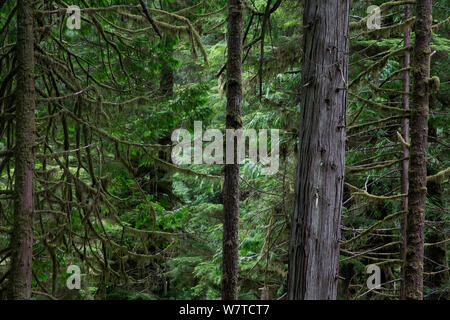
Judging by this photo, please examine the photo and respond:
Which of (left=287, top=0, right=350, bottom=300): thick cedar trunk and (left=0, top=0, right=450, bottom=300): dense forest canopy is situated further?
(left=0, top=0, right=450, bottom=300): dense forest canopy

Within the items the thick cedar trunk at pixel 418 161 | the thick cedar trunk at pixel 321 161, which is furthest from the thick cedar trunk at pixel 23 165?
the thick cedar trunk at pixel 418 161

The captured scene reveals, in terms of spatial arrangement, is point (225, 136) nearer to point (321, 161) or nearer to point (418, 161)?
point (418, 161)

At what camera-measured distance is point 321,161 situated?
4.07m

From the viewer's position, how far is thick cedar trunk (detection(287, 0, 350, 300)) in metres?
4.02

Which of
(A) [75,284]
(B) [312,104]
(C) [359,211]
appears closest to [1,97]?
(B) [312,104]

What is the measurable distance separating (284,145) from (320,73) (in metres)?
6.25

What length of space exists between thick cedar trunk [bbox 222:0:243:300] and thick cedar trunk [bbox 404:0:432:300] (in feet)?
8.61

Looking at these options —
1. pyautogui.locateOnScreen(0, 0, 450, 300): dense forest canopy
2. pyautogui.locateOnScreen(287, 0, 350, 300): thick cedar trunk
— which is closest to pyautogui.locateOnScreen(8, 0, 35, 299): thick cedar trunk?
pyautogui.locateOnScreen(0, 0, 450, 300): dense forest canopy

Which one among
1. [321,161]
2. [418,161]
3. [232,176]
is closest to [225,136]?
[232,176]

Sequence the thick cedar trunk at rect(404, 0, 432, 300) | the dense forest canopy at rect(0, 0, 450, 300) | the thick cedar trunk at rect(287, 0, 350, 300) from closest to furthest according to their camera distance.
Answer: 1. the thick cedar trunk at rect(287, 0, 350, 300)
2. the dense forest canopy at rect(0, 0, 450, 300)
3. the thick cedar trunk at rect(404, 0, 432, 300)

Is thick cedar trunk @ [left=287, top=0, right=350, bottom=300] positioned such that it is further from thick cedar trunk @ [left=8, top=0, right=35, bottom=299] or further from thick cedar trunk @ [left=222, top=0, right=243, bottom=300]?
thick cedar trunk @ [left=8, top=0, right=35, bottom=299]

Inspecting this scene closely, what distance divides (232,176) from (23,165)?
3.14 meters

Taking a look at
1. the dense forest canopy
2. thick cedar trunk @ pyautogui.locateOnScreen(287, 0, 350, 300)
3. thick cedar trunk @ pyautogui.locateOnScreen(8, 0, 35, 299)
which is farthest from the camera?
thick cedar trunk @ pyautogui.locateOnScreen(8, 0, 35, 299)

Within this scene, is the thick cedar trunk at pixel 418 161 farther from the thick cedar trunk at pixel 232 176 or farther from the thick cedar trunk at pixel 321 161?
the thick cedar trunk at pixel 321 161
